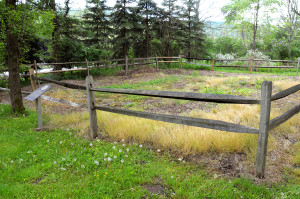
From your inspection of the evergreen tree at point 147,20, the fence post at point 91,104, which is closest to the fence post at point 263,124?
the fence post at point 91,104

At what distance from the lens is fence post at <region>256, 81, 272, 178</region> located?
8.59 feet

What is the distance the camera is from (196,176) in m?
2.93

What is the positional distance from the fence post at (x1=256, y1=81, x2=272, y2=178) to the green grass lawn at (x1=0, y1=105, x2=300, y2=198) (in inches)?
9.6

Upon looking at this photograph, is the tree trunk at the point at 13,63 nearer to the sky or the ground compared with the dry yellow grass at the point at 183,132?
nearer to the sky

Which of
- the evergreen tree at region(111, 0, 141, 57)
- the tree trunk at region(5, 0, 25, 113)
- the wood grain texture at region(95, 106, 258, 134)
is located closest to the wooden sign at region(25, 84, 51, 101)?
the tree trunk at region(5, 0, 25, 113)

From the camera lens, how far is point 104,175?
2977 mm

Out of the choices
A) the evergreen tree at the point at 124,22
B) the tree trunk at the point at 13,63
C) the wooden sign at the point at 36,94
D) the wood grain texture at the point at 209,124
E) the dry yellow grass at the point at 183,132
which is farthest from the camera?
the evergreen tree at the point at 124,22

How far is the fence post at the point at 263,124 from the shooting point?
2617mm

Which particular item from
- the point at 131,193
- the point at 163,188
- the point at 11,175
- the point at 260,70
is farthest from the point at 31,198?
the point at 260,70

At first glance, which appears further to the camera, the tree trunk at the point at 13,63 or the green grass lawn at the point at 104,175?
the tree trunk at the point at 13,63

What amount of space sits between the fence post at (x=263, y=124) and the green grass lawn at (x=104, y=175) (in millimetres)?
244

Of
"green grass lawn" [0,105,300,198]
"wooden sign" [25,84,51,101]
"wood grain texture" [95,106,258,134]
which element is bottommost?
"green grass lawn" [0,105,300,198]

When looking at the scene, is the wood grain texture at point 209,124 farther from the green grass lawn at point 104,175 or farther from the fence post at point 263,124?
the green grass lawn at point 104,175

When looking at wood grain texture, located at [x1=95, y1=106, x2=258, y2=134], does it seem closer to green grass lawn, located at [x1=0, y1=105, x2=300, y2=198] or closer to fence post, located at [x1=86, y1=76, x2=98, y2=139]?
green grass lawn, located at [x1=0, y1=105, x2=300, y2=198]
